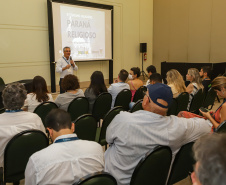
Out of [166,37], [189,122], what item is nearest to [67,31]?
[166,37]

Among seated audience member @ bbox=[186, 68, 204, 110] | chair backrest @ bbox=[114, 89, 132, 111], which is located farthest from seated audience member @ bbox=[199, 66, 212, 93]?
chair backrest @ bbox=[114, 89, 132, 111]

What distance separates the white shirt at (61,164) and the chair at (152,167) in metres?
0.29

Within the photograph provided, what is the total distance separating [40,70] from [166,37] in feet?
20.6

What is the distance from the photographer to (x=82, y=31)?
8.45 m

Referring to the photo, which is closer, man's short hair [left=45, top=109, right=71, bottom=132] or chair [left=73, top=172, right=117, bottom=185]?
chair [left=73, top=172, right=117, bottom=185]

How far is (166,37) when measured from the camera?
11289 millimetres

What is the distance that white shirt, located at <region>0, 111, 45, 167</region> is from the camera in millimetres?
2152

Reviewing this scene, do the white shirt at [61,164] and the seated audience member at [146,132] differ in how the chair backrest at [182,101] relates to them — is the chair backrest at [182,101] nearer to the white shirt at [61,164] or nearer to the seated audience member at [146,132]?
the seated audience member at [146,132]

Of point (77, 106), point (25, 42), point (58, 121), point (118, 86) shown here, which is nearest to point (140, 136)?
point (58, 121)

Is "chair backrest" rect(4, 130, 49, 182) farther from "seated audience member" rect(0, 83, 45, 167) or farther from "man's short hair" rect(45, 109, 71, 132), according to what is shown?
"man's short hair" rect(45, 109, 71, 132)

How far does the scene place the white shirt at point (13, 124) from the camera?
2152 millimetres

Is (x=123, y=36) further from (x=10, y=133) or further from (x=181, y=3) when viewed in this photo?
(x=10, y=133)

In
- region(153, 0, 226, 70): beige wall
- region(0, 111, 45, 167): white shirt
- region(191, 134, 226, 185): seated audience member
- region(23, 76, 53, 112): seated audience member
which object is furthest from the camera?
region(153, 0, 226, 70): beige wall

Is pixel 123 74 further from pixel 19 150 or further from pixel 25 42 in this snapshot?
Result: pixel 25 42
